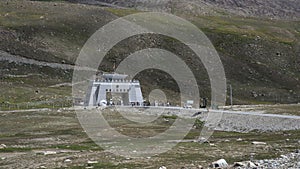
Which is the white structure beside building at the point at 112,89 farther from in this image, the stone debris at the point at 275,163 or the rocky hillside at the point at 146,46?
the stone debris at the point at 275,163

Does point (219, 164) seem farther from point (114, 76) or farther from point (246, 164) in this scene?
point (114, 76)

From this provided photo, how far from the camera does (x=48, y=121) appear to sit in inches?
2542

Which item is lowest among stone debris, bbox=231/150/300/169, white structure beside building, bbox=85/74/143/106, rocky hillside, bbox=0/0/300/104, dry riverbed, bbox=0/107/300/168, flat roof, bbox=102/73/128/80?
stone debris, bbox=231/150/300/169

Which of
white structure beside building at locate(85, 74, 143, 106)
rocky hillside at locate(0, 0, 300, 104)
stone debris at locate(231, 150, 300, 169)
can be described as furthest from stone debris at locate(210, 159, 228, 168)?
rocky hillside at locate(0, 0, 300, 104)

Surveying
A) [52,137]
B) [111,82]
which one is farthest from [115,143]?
[111,82]

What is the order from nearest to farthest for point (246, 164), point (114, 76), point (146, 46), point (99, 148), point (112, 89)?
point (246, 164)
point (99, 148)
point (112, 89)
point (114, 76)
point (146, 46)

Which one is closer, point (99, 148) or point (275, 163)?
point (275, 163)

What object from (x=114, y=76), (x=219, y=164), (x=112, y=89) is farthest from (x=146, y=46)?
(x=219, y=164)

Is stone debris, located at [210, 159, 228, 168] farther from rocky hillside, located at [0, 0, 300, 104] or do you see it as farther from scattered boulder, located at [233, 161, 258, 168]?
rocky hillside, located at [0, 0, 300, 104]

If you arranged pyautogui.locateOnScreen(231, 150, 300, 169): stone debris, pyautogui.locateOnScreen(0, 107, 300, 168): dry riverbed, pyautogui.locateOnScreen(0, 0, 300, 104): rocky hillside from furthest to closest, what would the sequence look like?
pyautogui.locateOnScreen(0, 0, 300, 104): rocky hillside < pyautogui.locateOnScreen(0, 107, 300, 168): dry riverbed < pyautogui.locateOnScreen(231, 150, 300, 169): stone debris

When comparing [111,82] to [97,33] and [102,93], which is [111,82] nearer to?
[102,93]

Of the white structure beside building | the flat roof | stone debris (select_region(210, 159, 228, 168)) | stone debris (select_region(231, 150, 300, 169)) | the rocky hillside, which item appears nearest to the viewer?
stone debris (select_region(231, 150, 300, 169))

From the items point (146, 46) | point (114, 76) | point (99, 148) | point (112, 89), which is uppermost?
point (146, 46)

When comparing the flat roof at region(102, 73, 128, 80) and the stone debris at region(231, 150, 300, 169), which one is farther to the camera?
the flat roof at region(102, 73, 128, 80)
